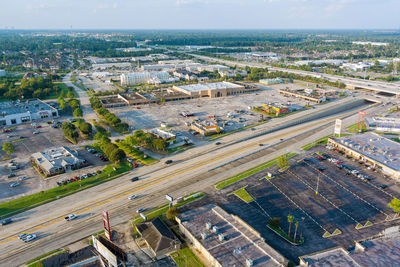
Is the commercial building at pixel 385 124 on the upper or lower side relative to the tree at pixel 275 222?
upper

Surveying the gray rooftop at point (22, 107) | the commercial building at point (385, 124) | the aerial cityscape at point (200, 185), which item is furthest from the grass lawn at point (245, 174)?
the gray rooftop at point (22, 107)

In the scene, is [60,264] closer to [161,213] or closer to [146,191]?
[161,213]

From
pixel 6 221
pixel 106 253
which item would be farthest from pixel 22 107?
pixel 106 253

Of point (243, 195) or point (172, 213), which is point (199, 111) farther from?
point (172, 213)

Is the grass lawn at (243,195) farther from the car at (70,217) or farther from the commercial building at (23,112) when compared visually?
the commercial building at (23,112)

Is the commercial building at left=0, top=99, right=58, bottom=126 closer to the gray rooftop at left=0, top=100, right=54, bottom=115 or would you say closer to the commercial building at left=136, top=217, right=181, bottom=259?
the gray rooftop at left=0, top=100, right=54, bottom=115

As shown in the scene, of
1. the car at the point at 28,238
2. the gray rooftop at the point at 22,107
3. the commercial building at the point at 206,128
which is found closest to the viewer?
the car at the point at 28,238

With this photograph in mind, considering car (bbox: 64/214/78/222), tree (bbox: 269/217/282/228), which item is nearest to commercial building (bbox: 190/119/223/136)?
tree (bbox: 269/217/282/228)
